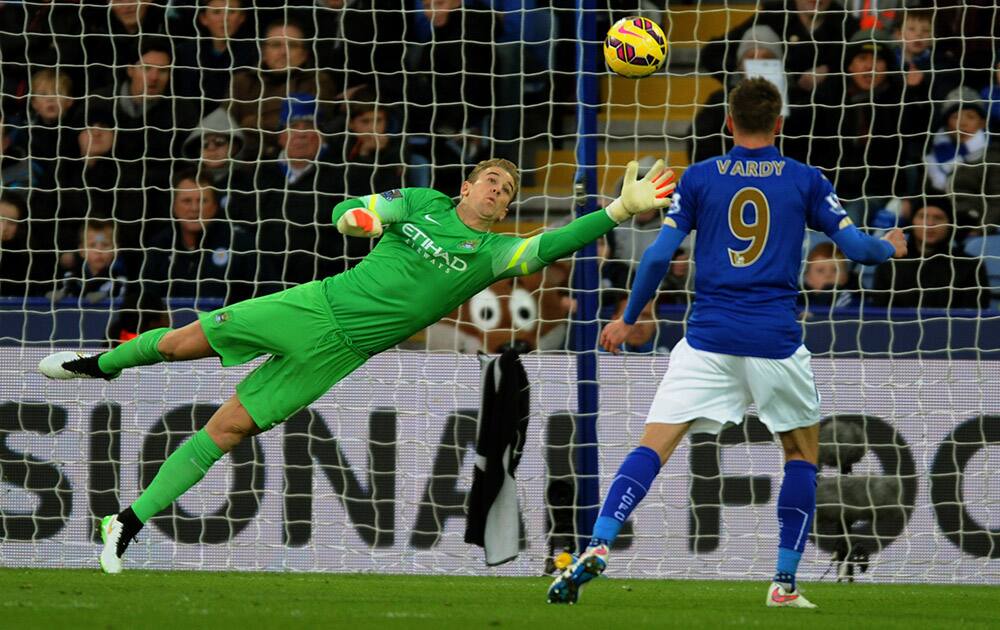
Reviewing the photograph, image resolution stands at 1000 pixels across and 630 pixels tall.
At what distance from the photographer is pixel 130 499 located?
812cm

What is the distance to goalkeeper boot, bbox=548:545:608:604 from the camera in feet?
17.8

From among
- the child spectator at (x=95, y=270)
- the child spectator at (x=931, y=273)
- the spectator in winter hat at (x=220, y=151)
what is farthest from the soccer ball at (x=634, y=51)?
the child spectator at (x=95, y=270)

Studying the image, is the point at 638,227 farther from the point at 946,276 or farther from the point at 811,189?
the point at 811,189

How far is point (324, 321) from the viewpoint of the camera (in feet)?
22.1

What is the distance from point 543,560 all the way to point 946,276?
2879mm

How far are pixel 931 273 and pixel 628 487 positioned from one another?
13.1 feet

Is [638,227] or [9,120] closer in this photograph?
[638,227]

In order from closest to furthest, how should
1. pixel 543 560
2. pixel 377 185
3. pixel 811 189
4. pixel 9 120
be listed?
pixel 811 189, pixel 543 560, pixel 377 185, pixel 9 120

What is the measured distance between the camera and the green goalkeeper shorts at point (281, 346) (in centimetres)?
663

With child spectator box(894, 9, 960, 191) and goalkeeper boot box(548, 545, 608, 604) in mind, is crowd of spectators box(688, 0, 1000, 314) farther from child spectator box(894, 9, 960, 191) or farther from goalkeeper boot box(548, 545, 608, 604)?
goalkeeper boot box(548, 545, 608, 604)

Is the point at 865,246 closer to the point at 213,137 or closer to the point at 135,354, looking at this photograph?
the point at 135,354

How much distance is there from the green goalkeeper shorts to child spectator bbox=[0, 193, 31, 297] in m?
2.79

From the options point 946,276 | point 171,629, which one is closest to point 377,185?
point 946,276

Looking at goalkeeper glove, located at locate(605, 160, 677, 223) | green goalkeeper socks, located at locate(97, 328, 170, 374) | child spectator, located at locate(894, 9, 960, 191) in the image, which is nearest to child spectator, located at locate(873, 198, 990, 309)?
child spectator, located at locate(894, 9, 960, 191)
